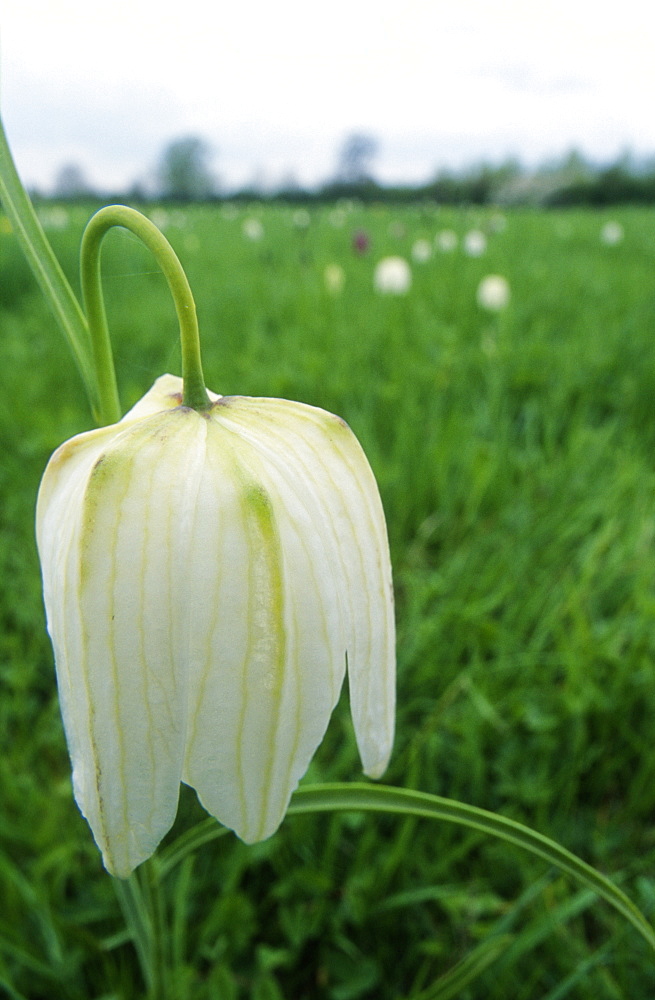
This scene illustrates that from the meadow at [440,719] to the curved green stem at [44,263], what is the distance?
7 centimetres

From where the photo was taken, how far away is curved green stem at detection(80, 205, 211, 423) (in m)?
0.33

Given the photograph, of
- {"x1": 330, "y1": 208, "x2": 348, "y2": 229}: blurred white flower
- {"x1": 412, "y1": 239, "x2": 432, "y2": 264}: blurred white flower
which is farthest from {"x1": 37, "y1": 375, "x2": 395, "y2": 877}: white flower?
{"x1": 330, "y1": 208, "x2": 348, "y2": 229}: blurred white flower

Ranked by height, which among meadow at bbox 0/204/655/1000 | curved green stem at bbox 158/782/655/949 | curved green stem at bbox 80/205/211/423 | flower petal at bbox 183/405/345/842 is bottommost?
meadow at bbox 0/204/655/1000

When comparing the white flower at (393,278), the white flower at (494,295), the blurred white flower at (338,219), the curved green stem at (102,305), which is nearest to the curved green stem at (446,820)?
the curved green stem at (102,305)

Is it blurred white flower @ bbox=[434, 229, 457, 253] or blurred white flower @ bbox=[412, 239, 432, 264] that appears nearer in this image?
blurred white flower @ bbox=[412, 239, 432, 264]

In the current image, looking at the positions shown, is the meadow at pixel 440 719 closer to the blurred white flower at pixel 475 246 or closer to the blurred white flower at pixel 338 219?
the blurred white flower at pixel 475 246

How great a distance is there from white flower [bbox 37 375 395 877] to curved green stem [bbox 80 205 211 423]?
2cm

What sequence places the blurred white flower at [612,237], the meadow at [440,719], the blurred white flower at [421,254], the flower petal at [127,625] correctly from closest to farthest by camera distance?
the flower petal at [127,625] < the meadow at [440,719] < the blurred white flower at [421,254] < the blurred white flower at [612,237]

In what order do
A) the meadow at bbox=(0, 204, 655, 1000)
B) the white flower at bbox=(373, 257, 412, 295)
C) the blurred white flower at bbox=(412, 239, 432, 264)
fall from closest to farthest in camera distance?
the meadow at bbox=(0, 204, 655, 1000) → the white flower at bbox=(373, 257, 412, 295) → the blurred white flower at bbox=(412, 239, 432, 264)

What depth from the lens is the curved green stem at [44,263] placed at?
1.23 feet

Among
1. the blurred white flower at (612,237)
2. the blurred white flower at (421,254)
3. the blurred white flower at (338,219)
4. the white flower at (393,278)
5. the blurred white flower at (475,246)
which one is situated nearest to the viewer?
the white flower at (393,278)

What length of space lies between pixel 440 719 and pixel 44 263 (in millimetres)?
735

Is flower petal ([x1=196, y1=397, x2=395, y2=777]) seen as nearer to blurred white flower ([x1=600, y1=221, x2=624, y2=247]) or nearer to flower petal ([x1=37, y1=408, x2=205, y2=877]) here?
flower petal ([x1=37, y1=408, x2=205, y2=877])

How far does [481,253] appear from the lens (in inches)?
158
